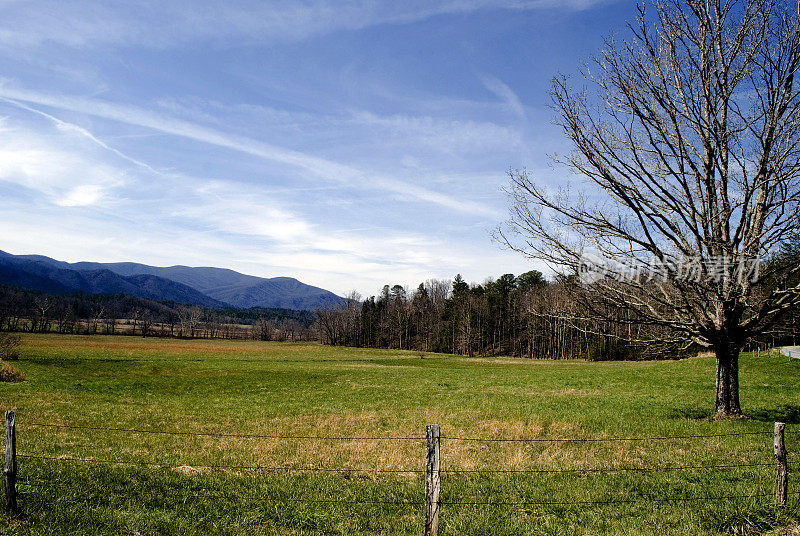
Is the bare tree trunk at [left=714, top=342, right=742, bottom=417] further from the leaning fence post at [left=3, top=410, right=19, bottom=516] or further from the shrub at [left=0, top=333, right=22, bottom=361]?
the shrub at [left=0, top=333, right=22, bottom=361]

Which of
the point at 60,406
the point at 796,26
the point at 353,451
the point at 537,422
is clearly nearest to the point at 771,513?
the point at 353,451

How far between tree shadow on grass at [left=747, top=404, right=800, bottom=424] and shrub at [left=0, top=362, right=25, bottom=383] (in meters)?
38.0

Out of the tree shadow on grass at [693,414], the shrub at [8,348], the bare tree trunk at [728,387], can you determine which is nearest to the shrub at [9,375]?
the shrub at [8,348]

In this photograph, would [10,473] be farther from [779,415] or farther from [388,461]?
[779,415]

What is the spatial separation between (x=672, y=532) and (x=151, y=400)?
84.1ft

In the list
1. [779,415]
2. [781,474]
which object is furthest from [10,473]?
[779,415]

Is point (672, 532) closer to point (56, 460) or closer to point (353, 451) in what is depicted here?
point (353, 451)

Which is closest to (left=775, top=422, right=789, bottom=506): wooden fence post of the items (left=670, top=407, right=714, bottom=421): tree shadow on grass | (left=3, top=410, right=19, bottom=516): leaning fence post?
(left=670, top=407, right=714, bottom=421): tree shadow on grass

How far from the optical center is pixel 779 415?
17344 millimetres

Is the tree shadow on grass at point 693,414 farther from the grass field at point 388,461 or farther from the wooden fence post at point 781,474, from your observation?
→ the wooden fence post at point 781,474

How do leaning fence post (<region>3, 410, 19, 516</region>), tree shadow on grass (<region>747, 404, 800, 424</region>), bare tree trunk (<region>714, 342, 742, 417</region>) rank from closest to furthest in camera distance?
leaning fence post (<region>3, 410, 19, 516</region>) → bare tree trunk (<region>714, 342, 742, 417</region>) → tree shadow on grass (<region>747, 404, 800, 424</region>)

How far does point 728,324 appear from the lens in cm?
1540

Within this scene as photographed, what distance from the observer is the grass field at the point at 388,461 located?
789 centimetres

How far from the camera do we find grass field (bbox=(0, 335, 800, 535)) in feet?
25.9
